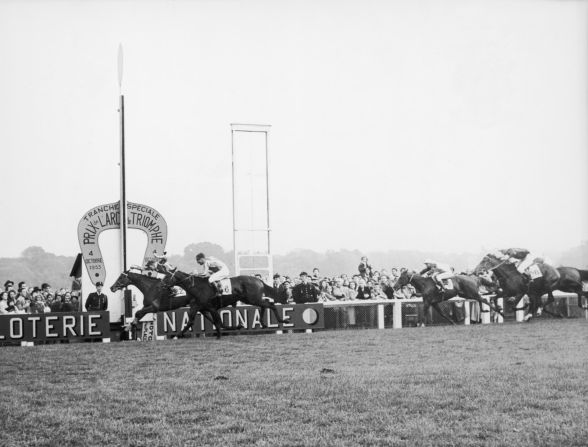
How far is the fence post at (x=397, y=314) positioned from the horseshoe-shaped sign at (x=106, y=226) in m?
4.13

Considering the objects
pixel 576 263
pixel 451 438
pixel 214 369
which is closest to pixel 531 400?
pixel 451 438

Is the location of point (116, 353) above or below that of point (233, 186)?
below

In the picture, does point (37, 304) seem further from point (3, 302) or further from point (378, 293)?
point (378, 293)

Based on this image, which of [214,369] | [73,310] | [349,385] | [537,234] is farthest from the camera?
[537,234]

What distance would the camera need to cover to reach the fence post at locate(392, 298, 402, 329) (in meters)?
11.8

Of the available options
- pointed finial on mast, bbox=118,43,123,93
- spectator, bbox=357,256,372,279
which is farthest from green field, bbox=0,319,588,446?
pointed finial on mast, bbox=118,43,123,93

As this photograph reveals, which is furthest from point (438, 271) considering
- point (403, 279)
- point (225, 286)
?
point (225, 286)

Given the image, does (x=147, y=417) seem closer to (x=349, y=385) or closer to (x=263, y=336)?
(x=349, y=385)

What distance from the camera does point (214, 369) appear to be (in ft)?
26.9

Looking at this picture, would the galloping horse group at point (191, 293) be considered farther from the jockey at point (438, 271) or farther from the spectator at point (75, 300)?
the jockey at point (438, 271)

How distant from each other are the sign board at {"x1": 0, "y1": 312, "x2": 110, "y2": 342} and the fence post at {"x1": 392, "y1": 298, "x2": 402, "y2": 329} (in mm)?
4598

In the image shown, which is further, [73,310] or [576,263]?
[576,263]

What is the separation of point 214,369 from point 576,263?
6.25 m

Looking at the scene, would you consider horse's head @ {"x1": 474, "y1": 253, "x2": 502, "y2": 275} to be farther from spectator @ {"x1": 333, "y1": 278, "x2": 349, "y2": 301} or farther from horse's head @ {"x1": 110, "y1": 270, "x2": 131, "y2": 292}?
horse's head @ {"x1": 110, "y1": 270, "x2": 131, "y2": 292}
